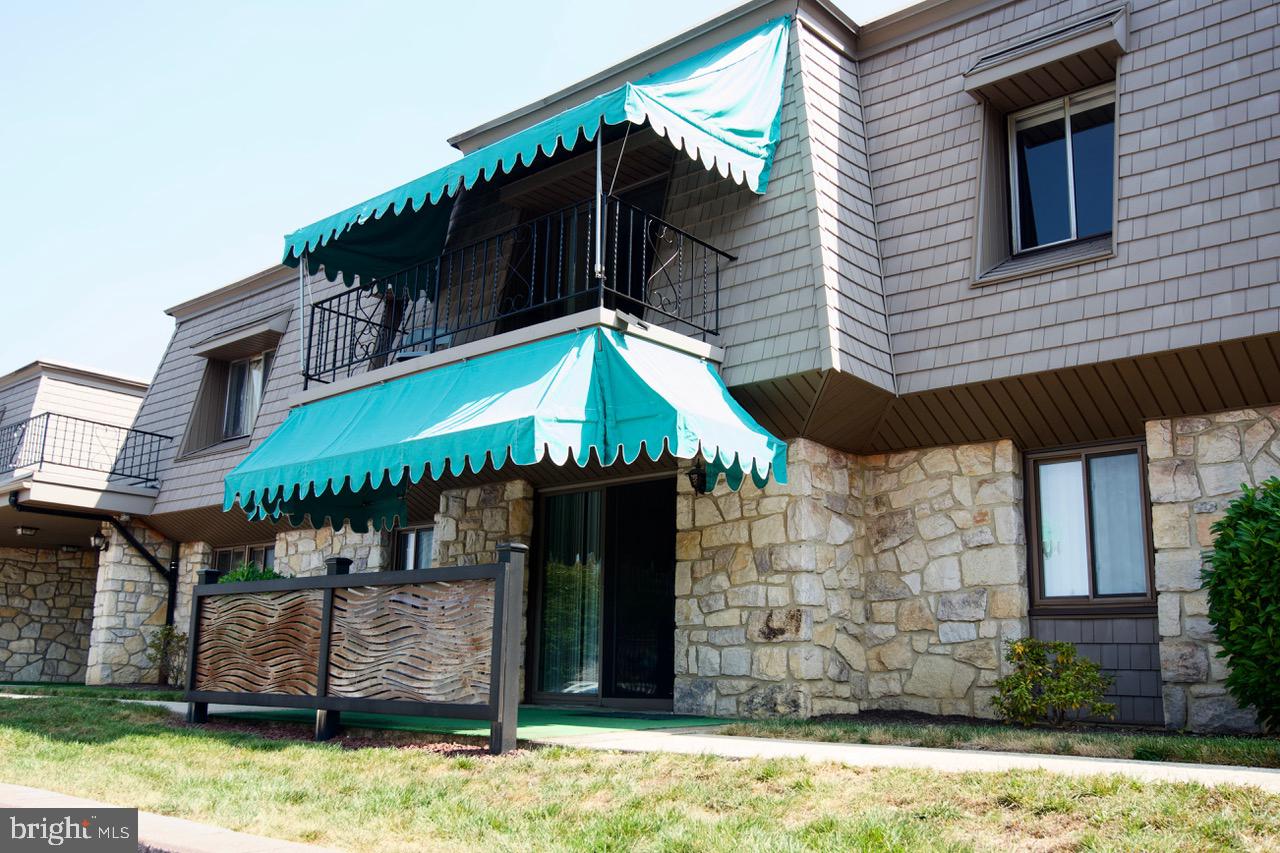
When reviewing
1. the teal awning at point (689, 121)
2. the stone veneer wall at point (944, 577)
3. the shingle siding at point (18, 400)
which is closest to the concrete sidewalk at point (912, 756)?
the stone veneer wall at point (944, 577)

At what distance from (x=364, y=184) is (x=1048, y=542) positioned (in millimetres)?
8003

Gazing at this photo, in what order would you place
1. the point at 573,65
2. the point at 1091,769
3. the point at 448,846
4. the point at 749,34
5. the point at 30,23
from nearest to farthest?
the point at 448,846 < the point at 1091,769 < the point at 749,34 < the point at 30,23 < the point at 573,65

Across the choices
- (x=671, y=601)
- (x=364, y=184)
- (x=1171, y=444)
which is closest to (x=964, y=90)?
(x=1171, y=444)

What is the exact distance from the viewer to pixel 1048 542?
9.07 meters

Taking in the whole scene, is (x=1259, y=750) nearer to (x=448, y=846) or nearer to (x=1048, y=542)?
(x=1048, y=542)

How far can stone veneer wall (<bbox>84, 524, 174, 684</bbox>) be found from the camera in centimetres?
1612

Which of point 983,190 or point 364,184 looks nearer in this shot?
point 983,190

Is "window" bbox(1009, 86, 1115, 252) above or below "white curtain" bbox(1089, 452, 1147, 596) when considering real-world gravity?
above

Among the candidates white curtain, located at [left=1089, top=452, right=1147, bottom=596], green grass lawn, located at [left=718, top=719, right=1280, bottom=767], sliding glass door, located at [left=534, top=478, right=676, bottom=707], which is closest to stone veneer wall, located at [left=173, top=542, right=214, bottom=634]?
sliding glass door, located at [left=534, top=478, right=676, bottom=707]

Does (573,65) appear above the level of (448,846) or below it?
above

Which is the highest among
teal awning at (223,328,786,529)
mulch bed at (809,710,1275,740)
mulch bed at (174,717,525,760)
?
teal awning at (223,328,786,529)

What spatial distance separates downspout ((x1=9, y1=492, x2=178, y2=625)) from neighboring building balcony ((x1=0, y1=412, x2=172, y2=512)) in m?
0.43

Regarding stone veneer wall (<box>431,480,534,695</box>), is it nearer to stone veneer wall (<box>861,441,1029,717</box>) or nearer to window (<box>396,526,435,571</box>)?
window (<box>396,526,435,571</box>)

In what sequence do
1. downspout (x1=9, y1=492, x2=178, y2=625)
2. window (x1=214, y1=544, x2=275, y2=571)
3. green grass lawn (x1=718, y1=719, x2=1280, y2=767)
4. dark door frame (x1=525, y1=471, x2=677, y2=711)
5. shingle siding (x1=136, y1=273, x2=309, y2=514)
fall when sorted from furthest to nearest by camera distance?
window (x1=214, y1=544, x2=275, y2=571) → downspout (x1=9, y1=492, x2=178, y2=625) → shingle siding (x1=136, y1=273, x2=309, y2=514) → dark door frame (x1=525, y1=471, x2=677, y2=711) → green grass lawn (x1=718, y1=719, x2=1280, y2=767)
